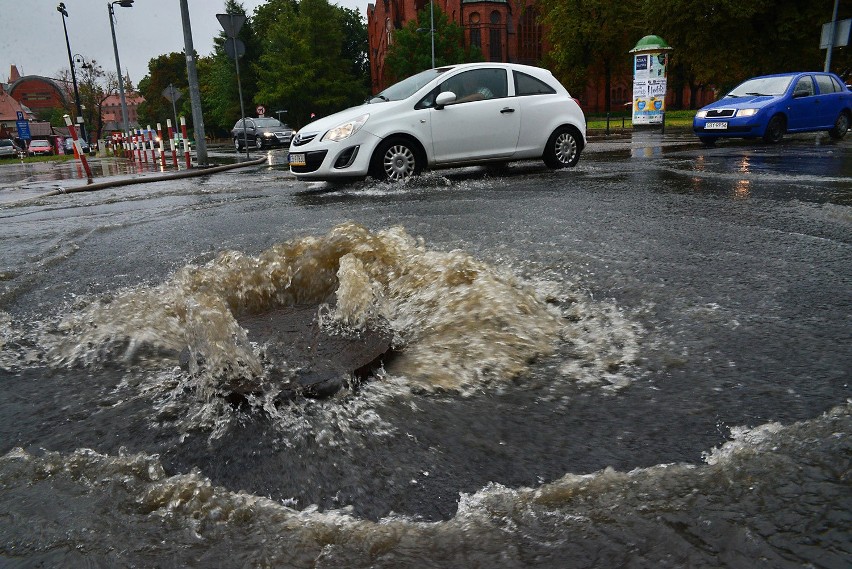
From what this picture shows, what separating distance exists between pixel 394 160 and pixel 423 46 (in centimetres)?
5507

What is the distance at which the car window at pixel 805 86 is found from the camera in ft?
57.7

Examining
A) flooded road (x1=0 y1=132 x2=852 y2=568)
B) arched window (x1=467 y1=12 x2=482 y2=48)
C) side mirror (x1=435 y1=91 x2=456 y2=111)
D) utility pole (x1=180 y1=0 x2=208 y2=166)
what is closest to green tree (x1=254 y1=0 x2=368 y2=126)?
arched window (x1=467 y1=12 x2=482 y2=48)

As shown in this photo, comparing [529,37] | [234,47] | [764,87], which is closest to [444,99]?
[234,47]

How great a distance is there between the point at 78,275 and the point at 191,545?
12.6ft

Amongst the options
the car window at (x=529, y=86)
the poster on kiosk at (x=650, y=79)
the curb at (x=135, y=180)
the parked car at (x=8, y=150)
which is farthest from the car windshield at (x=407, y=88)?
the parked car at (x=8, y=150)

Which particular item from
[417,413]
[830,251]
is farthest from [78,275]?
[830,251]

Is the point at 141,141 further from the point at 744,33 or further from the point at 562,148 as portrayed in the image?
the point at 744,33

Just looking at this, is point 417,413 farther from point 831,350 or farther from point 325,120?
point 325,120

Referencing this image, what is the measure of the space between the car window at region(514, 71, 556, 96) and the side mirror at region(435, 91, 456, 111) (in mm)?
1389

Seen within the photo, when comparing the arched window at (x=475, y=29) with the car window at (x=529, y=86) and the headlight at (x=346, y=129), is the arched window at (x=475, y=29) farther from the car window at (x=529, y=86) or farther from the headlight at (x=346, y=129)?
the headlight at (x=346, y=129)

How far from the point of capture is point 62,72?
233ft

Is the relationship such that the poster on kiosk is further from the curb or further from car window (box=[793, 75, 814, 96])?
the curb

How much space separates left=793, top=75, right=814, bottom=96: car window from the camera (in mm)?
17594

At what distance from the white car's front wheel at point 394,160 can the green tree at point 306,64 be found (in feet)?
171
